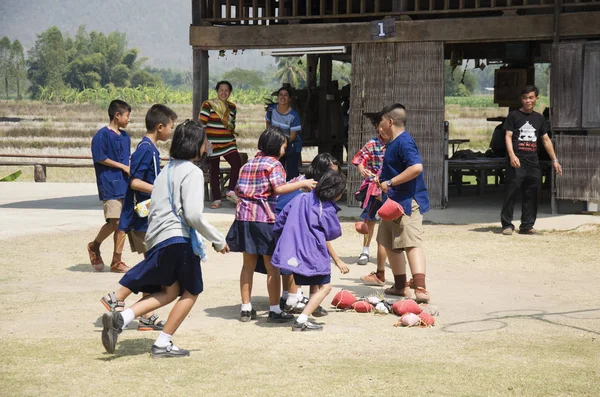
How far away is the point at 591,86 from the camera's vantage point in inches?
526

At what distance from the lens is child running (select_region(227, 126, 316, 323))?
7.08 meters

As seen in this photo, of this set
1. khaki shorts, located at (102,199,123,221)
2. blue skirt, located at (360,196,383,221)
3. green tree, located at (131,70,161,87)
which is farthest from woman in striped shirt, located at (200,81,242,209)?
green tree, located at (131,70,161,87)

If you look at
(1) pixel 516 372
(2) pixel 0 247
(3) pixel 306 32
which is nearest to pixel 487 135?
(3) pixel 306 32

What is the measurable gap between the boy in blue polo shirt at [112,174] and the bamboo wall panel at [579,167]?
658 cm

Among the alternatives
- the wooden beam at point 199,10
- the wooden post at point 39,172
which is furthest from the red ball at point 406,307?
the wooden post at point 39,172

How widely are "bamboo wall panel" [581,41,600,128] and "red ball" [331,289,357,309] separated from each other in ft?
22.6

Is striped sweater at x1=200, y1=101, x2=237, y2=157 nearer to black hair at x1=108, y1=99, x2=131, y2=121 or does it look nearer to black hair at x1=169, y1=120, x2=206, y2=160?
black hair at x1=108, y1=99, x2=131, y2=121

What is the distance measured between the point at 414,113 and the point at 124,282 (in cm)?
854

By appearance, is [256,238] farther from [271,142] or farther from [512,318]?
[512,318]

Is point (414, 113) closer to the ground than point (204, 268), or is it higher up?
higher up

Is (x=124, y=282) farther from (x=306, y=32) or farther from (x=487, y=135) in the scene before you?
(x=487, y=135)

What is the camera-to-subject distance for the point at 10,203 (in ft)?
51.0

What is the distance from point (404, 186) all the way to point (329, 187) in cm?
105

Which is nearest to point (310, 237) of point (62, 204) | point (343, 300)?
point (343, 300)
